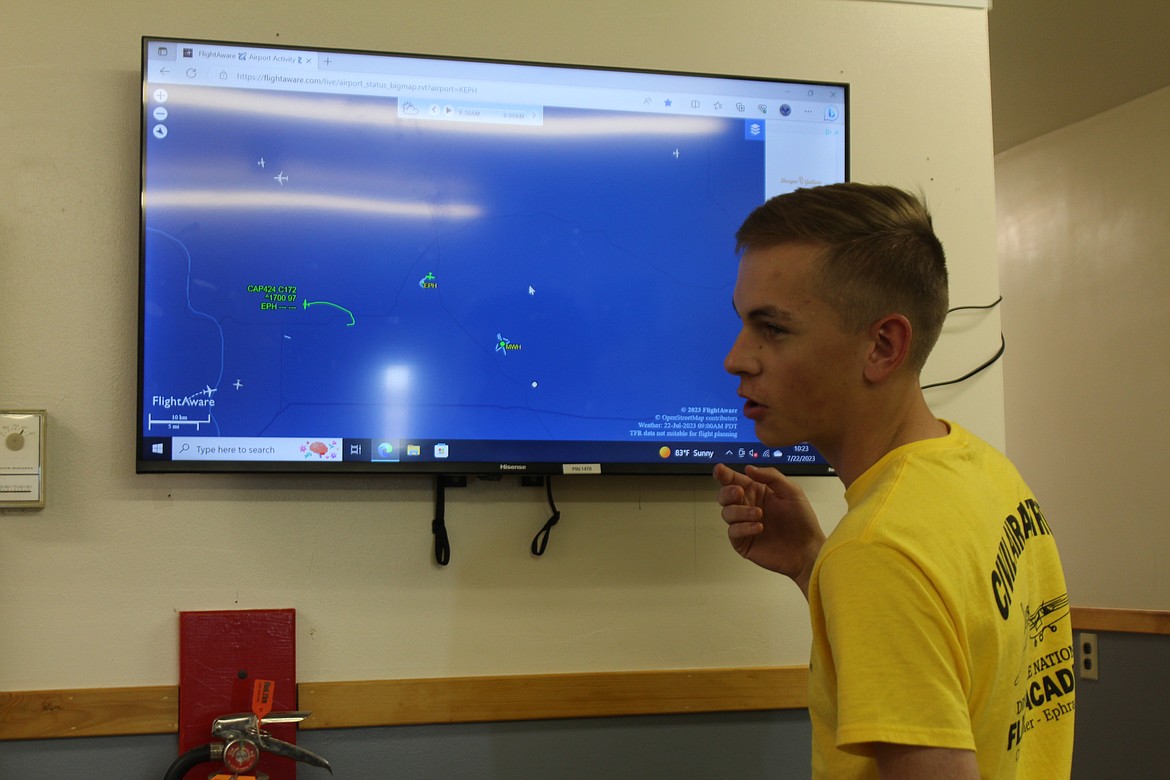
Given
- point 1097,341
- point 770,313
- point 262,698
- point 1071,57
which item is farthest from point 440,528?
point 1097,341

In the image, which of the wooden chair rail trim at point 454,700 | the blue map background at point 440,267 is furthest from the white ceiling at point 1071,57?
the wooden chair rail trim at point 454,700

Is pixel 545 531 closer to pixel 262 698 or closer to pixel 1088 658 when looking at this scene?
pixel 262 698

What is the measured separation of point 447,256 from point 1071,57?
2.85 metres

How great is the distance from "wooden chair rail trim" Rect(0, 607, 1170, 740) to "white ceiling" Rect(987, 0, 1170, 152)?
2442 mm

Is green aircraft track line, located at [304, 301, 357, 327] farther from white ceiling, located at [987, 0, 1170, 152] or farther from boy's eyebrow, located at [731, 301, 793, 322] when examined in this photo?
white ceiling, located at [987, 0, 1170, 152]

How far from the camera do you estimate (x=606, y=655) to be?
6.01 ft

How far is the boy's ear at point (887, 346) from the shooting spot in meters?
1.11

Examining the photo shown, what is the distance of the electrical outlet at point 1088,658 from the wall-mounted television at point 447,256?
1473mm

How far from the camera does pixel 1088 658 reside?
2.75 m

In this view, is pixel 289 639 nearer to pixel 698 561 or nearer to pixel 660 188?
pixel 698 561

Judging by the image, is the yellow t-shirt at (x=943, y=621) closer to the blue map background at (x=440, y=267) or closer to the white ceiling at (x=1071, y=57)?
the blue map background at (x=440, y=267)

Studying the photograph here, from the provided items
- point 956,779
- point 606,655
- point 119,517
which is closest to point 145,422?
point 119,517

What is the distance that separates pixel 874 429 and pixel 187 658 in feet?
4.17

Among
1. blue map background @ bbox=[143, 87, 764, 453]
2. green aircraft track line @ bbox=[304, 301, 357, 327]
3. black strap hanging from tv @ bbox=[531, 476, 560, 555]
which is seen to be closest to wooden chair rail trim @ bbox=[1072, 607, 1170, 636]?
blue map background @ bbox=[143, 87, 764, 453]
